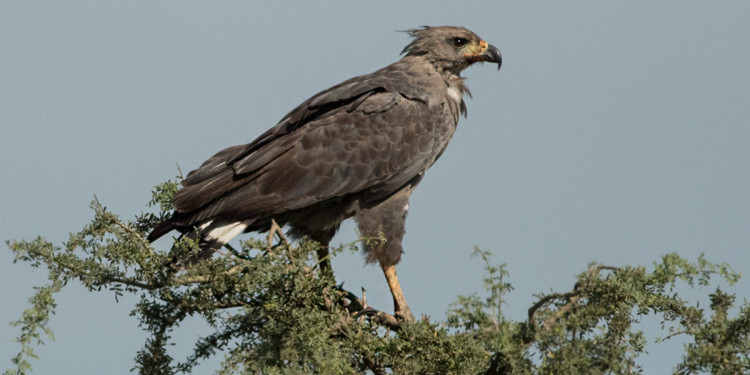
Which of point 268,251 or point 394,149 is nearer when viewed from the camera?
point 268,251

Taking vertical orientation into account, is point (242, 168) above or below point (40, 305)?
above

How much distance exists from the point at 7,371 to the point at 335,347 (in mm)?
1467

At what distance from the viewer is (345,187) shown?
20.0 feet

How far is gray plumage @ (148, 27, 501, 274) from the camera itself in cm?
583

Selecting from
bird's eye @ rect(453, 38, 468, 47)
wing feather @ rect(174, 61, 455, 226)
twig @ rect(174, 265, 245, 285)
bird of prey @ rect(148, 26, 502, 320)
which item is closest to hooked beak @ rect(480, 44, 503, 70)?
bird's eye @ rect(453, 38, 468, 47)

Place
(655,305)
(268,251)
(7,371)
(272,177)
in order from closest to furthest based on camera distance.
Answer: (7,371) < (268,251) < (655,305) < (272,177)

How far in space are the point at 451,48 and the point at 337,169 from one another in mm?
1705

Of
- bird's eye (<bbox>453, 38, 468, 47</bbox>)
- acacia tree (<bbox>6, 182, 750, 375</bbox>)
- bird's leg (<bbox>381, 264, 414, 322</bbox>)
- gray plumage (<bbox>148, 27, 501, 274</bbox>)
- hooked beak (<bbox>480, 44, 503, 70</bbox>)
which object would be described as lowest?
acacia tree (<bbox>6, 182, 750, 375</bbox>)

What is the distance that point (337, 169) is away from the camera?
6.12m

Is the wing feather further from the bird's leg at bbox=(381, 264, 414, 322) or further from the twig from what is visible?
the twig

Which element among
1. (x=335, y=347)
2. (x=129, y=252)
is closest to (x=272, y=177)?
(x=129, y=252)

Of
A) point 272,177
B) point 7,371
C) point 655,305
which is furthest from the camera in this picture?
point 272,177

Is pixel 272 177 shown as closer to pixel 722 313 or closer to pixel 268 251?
pixel 268 251

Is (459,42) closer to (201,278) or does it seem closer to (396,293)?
(396,293)
